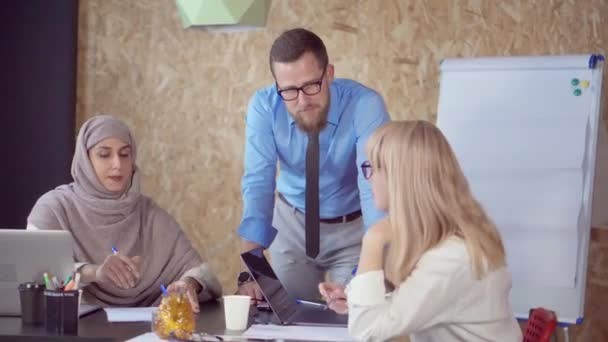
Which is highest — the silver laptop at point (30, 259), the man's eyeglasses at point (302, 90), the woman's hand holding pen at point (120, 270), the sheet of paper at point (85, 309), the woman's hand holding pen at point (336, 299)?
the man's eyeglasses at point (302, 90)

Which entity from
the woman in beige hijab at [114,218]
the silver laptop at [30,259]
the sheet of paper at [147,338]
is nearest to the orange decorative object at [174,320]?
the sheet of paper at [147,338]

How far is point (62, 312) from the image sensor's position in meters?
2.08

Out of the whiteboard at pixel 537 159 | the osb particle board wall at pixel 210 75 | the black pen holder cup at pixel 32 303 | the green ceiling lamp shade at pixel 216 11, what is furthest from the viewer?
the osb particle board wall at pixel 210 75

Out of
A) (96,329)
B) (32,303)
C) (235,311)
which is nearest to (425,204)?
(235,311)

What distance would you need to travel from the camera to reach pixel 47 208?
291cm

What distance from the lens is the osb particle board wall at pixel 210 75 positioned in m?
4.41

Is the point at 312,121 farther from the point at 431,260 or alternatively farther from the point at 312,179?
the point at 431,260

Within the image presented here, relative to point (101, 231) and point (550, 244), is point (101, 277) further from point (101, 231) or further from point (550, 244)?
point (550, 244)

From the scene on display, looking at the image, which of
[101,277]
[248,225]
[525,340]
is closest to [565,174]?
[248,225]

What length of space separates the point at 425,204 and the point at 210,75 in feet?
9.74

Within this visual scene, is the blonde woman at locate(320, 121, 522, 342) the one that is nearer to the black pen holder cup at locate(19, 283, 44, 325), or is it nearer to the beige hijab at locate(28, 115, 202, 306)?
the black pen holder cup at locate(19, 283, 44, 325)

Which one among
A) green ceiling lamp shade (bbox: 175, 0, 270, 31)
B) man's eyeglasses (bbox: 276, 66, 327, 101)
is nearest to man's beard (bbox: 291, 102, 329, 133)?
man's eyeglasses (bbox: 276, 66, 327, 101)

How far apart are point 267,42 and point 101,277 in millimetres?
2312

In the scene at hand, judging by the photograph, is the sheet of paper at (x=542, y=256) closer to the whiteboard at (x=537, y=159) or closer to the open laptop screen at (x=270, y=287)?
the whiteboard at (x=537, y=159)
